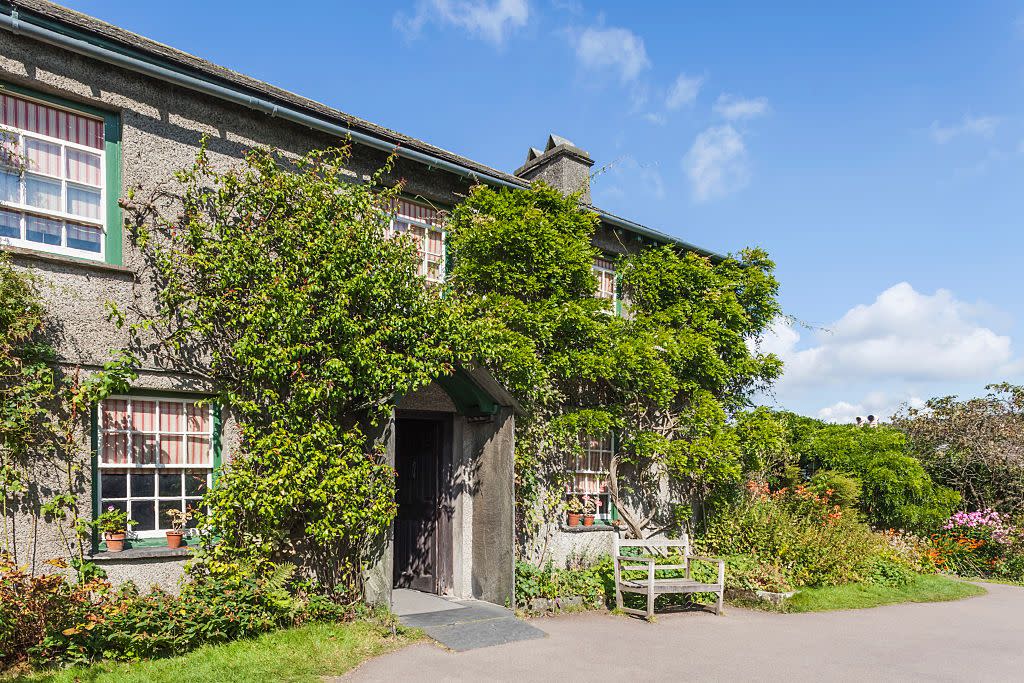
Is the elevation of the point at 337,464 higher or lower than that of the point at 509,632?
higher

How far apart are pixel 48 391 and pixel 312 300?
2777mm

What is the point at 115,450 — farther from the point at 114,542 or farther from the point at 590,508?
the point at 590,508

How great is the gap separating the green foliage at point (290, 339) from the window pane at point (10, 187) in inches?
43.5

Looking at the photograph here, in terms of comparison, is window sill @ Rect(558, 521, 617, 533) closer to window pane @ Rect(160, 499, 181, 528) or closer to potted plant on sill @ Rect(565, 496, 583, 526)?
potted plant on sill @ Rect(565, 496, 583, 526)

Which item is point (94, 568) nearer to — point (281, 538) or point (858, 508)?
point (281, 538)

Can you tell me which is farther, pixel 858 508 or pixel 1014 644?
pixel 858 508

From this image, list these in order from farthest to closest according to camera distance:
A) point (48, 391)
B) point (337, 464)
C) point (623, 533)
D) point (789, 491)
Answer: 1. point (789, 491)
2. point (623, 533)
3. point (337, 464)
4. point (48, 391)

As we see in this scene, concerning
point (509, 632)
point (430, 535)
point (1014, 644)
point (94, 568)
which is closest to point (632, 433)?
point (430, 535)

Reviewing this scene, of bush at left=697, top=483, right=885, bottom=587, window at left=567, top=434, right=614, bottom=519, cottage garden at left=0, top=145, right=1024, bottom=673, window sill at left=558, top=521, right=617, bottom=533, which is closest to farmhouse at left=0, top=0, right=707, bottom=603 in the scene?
cottage garden at left=0, top=145, right=1024, bottom=673

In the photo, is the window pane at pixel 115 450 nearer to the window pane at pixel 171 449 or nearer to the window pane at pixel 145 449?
the window pane at pixel 145 449

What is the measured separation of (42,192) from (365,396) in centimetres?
413

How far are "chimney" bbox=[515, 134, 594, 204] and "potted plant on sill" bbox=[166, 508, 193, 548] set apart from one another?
8.80m

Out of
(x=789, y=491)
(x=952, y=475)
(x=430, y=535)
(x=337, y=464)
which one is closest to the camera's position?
(x=337, y=464)

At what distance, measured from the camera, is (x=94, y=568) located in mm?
7156
